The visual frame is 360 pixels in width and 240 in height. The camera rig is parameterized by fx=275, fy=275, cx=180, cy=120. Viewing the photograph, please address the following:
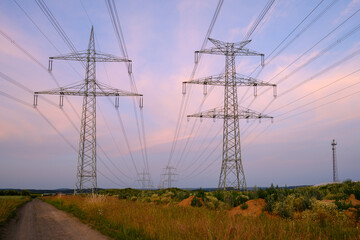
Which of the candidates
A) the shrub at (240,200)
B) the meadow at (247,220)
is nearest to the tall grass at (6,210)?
the meadow at (247,220)

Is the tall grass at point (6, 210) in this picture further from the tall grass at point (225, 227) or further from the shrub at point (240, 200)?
the shrub at point (240, 200)

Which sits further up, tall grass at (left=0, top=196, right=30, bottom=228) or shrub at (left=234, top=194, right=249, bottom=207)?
shrub at (left=234, top=194, right=249, bottom=207)

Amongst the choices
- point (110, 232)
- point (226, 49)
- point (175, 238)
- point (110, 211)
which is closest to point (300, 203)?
point (175, 238)

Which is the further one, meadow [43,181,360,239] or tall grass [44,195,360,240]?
meadow [43,181,360,239]

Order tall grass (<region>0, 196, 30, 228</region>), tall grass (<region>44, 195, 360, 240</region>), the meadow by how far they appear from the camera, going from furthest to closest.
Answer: tall grass (<region>0, 196, 30, 228</region>)
the meadow
tall grass (<region>44, 195, 360, 240</region>)

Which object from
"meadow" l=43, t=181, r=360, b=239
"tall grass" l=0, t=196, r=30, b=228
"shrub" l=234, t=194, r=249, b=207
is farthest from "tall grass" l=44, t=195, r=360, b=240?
"tall grass" l=0, t=196, r=30, b=228

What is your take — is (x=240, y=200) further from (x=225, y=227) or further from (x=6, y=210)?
(x=6, y=210)

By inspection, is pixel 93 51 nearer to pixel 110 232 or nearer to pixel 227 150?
pixel 227 150

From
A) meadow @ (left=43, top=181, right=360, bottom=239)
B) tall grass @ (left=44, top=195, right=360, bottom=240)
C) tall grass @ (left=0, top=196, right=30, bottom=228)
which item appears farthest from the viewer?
tall grass @ (left=0, top=196, right=30, bottom=228)

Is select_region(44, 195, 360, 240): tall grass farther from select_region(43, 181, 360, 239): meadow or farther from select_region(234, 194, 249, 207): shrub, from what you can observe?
select_region(234, 194, 249, 207): shrub

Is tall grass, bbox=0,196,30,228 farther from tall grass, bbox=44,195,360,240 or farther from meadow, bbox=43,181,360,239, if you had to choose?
tall grass, bbox=44,195,360,240

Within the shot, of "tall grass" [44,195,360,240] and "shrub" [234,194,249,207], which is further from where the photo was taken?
"shrub" [234,194,249,207]

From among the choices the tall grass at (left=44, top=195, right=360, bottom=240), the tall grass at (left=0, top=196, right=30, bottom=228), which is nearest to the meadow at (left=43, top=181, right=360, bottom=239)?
the tall grass at (left=44, top=195, right=360, bottom=240)

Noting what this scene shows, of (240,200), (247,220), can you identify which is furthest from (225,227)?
(240,200)
